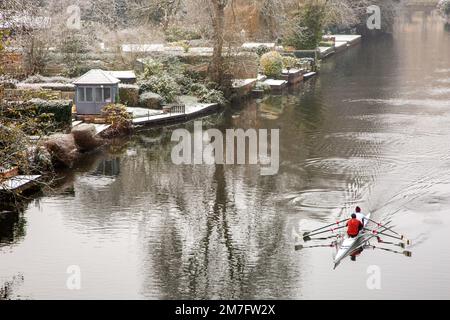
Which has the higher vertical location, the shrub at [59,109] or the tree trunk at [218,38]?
the tree trunk at [218,38]

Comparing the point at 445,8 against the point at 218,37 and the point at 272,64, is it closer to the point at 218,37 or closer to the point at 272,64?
the point at 272,64

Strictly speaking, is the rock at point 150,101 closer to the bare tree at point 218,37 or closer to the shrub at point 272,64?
the bare tree at point 218,37

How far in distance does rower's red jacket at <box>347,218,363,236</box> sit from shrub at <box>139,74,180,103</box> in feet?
77.7

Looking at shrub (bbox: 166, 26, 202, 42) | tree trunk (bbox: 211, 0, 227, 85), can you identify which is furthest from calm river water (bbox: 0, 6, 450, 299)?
shrub (bbox: 166, 26, 202, 42)

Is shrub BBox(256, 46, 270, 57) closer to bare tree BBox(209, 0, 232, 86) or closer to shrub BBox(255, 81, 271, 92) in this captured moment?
shrub BBox(255, 81, 271, 92)

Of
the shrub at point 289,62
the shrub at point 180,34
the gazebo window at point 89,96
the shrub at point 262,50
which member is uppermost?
the shrub at point 180,34

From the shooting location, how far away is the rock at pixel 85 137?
36688mm

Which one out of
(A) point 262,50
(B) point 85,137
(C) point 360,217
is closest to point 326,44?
(A) point 262,50

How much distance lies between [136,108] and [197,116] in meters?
3.42

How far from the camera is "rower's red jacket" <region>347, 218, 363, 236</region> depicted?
81.0 feet

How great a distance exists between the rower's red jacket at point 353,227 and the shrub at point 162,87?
23.7 metres

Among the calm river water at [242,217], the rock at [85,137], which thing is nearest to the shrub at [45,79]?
the calm river water at [242,217]

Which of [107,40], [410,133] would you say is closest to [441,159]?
[410,133]
